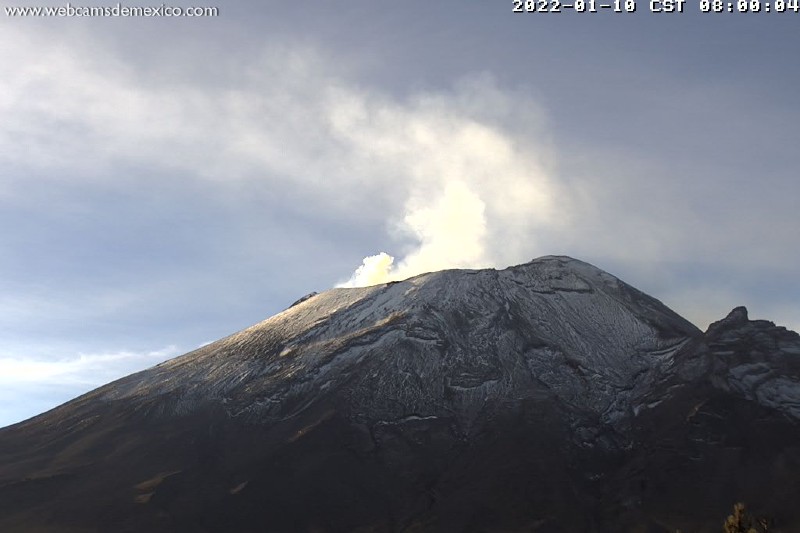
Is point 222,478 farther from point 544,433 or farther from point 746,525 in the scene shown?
point 746,525

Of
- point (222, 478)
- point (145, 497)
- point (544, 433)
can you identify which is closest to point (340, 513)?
point (222, 478)

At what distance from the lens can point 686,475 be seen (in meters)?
171

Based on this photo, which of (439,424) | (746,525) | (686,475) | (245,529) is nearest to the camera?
(746,525)

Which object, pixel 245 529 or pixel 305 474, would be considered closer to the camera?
pixel 245 529

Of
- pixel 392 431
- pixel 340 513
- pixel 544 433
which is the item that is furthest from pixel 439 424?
pixel 340 513

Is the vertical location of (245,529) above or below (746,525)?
below

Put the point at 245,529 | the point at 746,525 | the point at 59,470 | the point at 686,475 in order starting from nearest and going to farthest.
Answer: the point at 746,525 → the point at 245,529 → the point at 686,475 → the point at 59,470

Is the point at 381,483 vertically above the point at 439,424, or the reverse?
the point at 439,424

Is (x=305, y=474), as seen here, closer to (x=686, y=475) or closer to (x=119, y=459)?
(x=119, y=459)

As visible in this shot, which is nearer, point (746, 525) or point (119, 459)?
point (746, 525)

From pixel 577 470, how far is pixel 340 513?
53119 millimetres

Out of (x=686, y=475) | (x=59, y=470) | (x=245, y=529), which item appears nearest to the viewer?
(x=245, y=529)

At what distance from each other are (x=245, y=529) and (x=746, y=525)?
13416 cm

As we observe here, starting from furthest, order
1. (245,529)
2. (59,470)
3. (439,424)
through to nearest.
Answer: (439,424), (59,470), (245,529)
